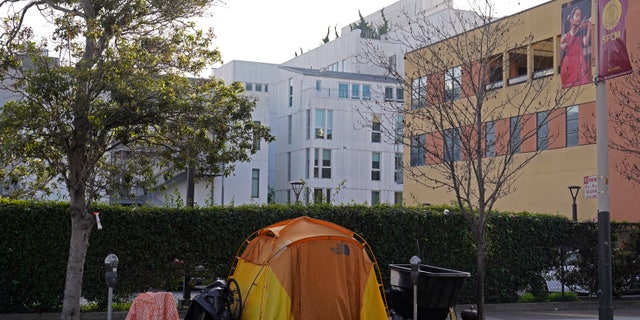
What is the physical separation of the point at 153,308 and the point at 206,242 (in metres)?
4.96

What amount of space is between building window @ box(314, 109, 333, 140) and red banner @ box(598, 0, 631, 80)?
4118cm

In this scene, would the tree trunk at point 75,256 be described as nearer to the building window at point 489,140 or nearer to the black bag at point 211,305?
the black bag at point 211,305

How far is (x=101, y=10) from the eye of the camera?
1488 centimetres

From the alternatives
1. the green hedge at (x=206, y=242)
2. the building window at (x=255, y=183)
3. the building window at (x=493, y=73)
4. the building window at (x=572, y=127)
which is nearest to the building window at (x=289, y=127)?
the building window at (x=255, y=183)

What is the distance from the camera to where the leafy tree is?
A: 13.5 meters

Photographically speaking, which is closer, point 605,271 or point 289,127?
point 605,271

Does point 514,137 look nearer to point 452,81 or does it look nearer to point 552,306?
point 552,306

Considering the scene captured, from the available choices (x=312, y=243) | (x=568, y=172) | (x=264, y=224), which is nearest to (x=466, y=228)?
(x=264, y=224)

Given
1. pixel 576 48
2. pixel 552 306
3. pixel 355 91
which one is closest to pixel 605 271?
pixel 576 48

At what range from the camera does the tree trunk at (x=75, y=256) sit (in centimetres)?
1447

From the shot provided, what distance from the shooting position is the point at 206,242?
57.9 feet

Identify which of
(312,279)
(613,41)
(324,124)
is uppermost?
(324,124)

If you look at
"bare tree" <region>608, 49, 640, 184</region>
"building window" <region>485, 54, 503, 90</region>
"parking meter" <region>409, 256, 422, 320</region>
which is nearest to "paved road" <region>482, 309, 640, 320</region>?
"bare tree" <region>608, 49, 640, 184</region>

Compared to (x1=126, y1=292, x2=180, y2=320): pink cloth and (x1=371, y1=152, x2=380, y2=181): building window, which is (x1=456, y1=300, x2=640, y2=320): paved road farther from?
(x1=371, y1=152, x2=380, y2=181): building window
